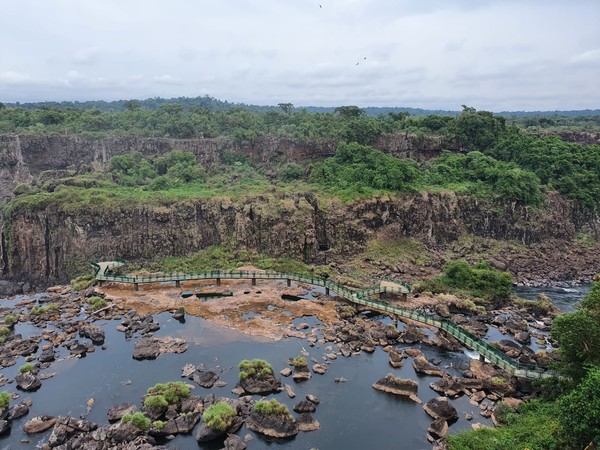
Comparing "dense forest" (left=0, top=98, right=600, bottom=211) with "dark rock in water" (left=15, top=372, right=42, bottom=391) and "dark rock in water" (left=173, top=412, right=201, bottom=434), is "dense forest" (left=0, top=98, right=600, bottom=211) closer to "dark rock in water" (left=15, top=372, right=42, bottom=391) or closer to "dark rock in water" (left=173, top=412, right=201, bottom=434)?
"dark rock in water" (left=15, top=372, right=42, bottom=391)

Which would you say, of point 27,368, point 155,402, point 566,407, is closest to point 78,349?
point 27,368

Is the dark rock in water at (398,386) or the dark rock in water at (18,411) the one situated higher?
the dark rock in water at (398,386)

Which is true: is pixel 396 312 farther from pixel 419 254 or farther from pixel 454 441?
pixel 419 254

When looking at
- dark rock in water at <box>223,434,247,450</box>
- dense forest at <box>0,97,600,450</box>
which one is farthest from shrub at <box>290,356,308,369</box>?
dense forest at <box>0,97,600,450</box>

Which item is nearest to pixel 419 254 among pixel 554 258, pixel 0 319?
pixel 554 258

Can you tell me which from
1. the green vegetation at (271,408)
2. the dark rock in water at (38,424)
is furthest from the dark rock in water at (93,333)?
the green vegetation at (271,408)

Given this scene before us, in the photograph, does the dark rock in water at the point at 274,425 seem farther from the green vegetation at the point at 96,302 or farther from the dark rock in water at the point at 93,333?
the green vegetation at the point at 96,302
